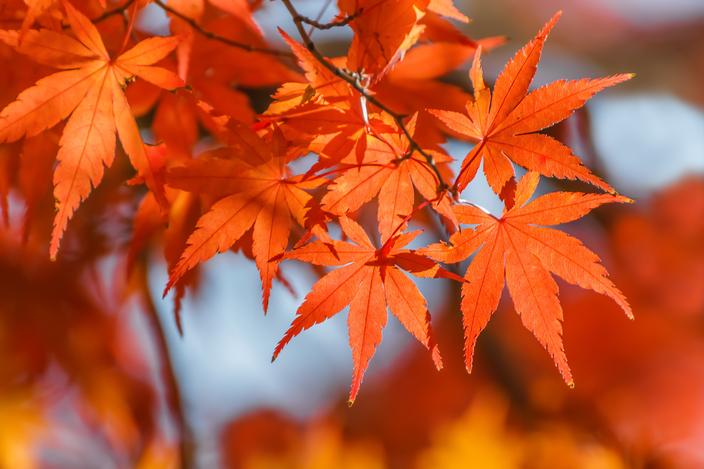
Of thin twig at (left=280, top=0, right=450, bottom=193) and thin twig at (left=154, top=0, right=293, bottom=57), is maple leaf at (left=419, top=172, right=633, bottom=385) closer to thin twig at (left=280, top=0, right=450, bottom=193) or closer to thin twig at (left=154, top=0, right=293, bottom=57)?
thin twig at (left=280, top=0, right=450, bottom=193)

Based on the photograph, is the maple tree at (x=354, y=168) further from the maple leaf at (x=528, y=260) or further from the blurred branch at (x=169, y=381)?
the blurred branch at (x=169, y=381)

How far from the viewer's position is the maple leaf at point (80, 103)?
555 mm

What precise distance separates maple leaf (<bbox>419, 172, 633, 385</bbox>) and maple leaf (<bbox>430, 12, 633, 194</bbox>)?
Answer: 0.10 ft

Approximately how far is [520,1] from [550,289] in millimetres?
2533

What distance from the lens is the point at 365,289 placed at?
0.62 meters

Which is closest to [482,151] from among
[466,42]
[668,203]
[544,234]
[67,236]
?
[544,234]

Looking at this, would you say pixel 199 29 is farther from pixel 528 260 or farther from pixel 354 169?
pixel 528 260

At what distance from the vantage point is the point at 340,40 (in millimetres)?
1201

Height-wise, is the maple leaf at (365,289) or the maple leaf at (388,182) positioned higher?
the maple leaf at (388,182)

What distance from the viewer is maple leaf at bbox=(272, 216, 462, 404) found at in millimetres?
587

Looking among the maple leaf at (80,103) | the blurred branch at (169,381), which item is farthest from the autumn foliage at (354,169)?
the blurred branch at (169,381)

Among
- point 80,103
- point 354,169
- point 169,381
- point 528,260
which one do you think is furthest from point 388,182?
point 169,381

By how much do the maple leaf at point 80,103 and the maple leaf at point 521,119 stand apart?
262 millimetres

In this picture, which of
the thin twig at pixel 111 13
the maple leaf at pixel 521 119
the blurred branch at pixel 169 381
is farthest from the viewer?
the blurred branch at pixel 169 381
